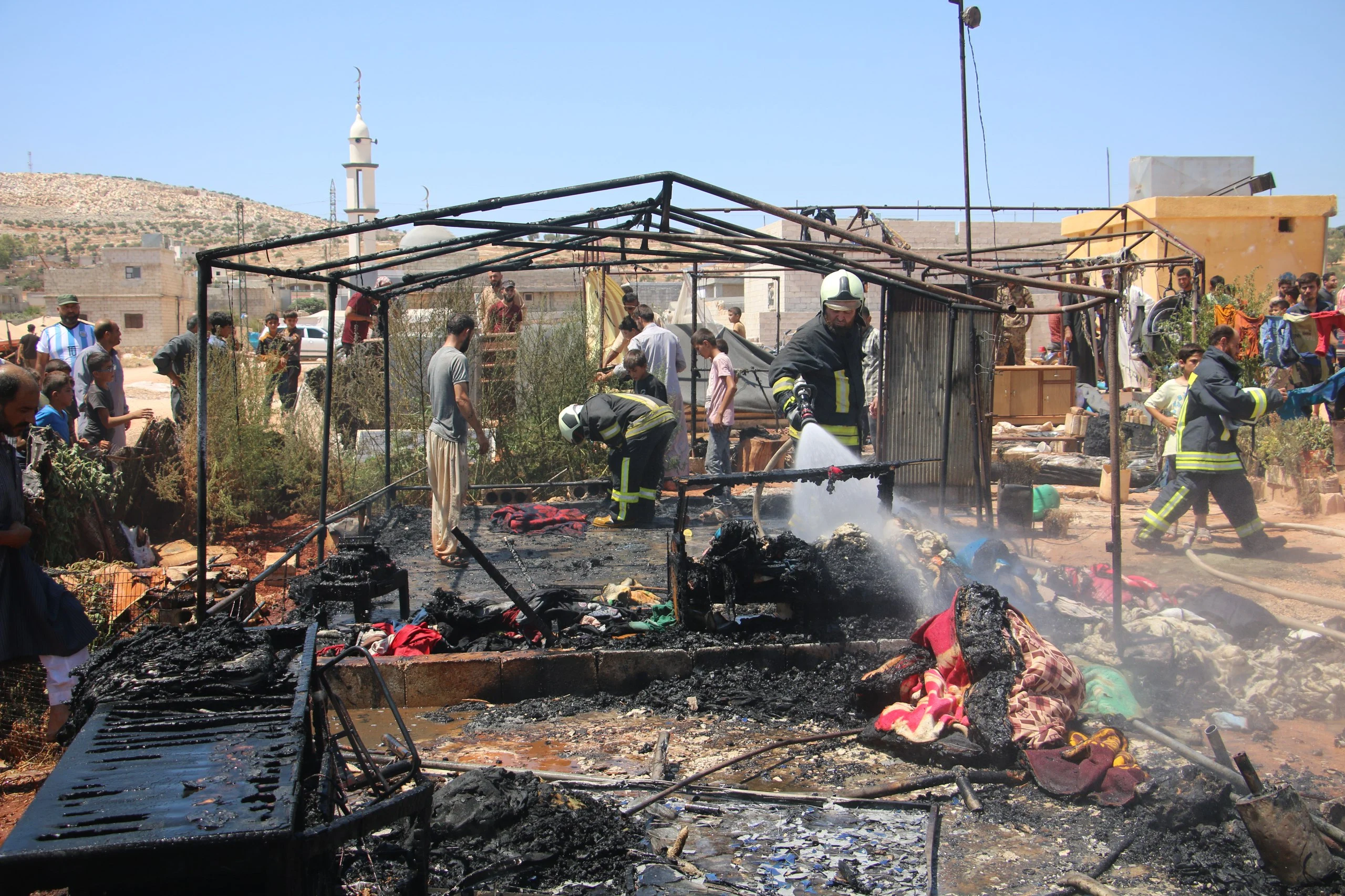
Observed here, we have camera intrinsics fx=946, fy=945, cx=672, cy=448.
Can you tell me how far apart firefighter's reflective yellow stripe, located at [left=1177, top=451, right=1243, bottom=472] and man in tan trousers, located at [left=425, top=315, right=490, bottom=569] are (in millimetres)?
6279

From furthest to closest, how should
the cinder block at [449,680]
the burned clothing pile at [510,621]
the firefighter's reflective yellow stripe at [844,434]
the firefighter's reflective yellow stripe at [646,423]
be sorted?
the firefighter's reflective yellow stripe at [646,423] → the firefighter's reflective yellow stripe at [844,434] → the burned clothing pile at [510,621] → the cinder block at [449,680]

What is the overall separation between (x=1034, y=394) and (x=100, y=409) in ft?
43.6

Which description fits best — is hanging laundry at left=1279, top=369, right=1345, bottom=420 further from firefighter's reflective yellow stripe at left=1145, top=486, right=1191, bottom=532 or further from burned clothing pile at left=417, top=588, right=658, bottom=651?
burned clothing pile at left=417, top=588, right=658, bottom=651

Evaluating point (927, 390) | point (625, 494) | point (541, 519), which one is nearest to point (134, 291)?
point (541, 519)

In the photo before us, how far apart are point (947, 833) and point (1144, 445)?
35.4 feet

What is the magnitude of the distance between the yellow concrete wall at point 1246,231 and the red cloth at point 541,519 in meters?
13.2

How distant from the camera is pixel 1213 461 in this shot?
8.32 metres

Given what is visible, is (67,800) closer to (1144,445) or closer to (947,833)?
(947,833)

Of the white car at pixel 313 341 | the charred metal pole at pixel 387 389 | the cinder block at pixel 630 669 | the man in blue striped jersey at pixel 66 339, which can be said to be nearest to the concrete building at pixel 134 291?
the white car at pixel 313 341

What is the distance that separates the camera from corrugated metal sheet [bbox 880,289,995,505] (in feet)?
32.2

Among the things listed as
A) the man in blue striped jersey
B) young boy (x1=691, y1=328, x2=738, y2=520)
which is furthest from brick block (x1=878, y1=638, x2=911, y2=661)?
the man in blue striped jersey

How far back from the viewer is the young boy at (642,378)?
378 inches

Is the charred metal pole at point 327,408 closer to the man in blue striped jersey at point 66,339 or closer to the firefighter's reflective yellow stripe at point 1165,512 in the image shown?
the man in blue striped jersey at point 66,339

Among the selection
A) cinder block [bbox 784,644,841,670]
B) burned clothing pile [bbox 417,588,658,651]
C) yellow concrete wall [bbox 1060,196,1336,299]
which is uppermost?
yellow concrete wall [bbox 1060,196,1336,299]
